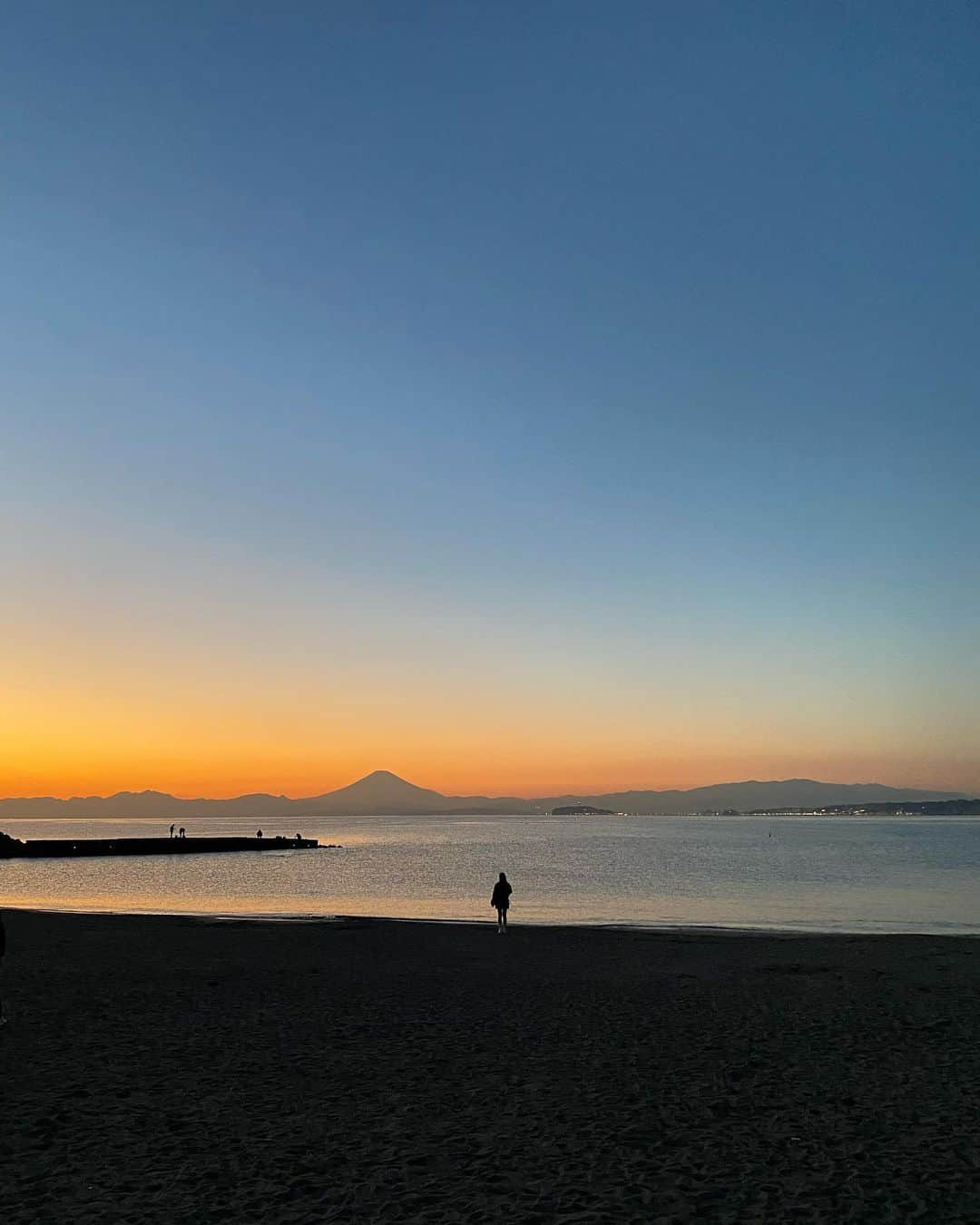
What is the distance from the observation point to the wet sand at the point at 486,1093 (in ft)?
24.5

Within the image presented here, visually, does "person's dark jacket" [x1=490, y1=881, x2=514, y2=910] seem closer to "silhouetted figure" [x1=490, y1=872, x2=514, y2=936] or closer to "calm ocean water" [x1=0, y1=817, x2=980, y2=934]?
"silhouetted figure" [x1=490, y1=872, x2=514, y2=936]

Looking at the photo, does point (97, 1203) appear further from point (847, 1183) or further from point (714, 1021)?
point (714, 1021)

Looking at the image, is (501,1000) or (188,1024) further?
(501,1000)

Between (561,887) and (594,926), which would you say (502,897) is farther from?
(561,887)

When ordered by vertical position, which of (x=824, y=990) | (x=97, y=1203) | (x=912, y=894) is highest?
(x=97, y=1203)

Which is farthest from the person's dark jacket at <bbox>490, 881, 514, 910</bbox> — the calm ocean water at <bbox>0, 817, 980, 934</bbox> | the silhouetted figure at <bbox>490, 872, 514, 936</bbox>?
the calm ocean water at <bbox>0, 817, 980, 934</bbox>

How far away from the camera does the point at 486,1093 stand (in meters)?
10.5

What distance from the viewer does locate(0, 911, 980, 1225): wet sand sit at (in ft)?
24.5

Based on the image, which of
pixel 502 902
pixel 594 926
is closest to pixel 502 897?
pixel 502 902

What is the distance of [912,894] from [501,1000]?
37.7m

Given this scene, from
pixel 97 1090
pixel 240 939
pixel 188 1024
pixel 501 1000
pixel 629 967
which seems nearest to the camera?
pixel 97 1090

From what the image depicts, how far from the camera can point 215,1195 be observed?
7422 millimetres

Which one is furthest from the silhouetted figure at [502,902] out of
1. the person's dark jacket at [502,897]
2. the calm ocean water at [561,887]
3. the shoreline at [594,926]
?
the calm ocean water at [561,887]

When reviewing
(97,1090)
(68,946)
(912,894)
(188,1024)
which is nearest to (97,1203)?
(97,1090)
